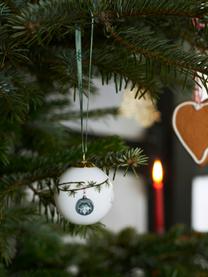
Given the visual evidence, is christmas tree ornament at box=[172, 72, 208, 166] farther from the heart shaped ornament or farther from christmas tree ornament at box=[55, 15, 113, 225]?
christmas tree ornament at box=[55, 15, 113, 225]

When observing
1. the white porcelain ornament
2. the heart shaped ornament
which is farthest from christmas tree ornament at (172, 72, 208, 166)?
the white porcelain ornament

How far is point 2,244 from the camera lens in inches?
18.5

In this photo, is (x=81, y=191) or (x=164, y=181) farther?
(x=164, y=181)

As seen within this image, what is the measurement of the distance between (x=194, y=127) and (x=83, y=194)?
160 millimetres

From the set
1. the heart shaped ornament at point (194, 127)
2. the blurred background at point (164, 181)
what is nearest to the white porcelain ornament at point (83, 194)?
the heart shaped ornament at point (194, 127)

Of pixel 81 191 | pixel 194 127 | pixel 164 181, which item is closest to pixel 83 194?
pixel 81 191

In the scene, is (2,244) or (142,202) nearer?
(2,244)

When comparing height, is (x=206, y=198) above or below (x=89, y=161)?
below

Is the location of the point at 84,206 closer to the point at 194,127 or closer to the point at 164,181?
the point at 194,127

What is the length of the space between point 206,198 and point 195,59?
4.26 feet

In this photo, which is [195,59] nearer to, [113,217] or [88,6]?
[88,6]

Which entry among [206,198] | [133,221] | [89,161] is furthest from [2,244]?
[133,221]

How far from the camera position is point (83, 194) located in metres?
0.40

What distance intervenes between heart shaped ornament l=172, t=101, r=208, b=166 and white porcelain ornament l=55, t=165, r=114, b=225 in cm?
13
